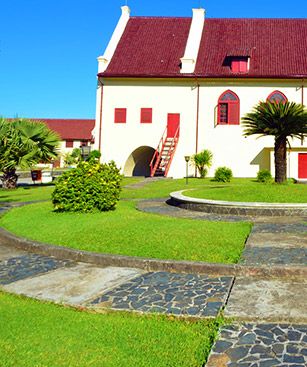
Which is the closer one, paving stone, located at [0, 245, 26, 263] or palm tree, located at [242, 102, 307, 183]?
paving stone, located at [0, 245, 26, 263]

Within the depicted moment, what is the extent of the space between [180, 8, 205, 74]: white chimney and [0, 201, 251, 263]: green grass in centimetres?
2078

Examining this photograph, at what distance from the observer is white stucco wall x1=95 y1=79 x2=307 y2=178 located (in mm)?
28141

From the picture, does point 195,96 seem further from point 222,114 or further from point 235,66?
point 235,66

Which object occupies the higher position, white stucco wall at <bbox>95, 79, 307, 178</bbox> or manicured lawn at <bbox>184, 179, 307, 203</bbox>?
white stucco wall at <bbox>95, 79, 307, 178</bbox>

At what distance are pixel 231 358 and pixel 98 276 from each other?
285 cm

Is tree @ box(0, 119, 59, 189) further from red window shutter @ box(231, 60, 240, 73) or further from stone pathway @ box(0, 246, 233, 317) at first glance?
stone pathway @ box(0, 246, 233, 317)

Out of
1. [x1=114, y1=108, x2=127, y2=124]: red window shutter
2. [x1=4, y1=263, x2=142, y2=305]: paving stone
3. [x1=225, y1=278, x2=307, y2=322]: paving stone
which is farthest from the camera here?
[x1=114, y1=108, x2=127, y2=124]: red window shutter

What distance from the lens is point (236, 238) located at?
7.61 m

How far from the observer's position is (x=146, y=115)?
2908 centimetres

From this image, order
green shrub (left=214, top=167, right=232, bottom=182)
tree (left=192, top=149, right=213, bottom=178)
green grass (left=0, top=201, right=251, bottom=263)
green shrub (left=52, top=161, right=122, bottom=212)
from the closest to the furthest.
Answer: green grass (left=0, top=201, right=251, bottom=263)
green shrub (left=52, top=161, right=122, bottom=212)
green shrub (left=214, top=167, right=232, bottom=182)
tree (left=192, top=149, right=213, bottom=178)

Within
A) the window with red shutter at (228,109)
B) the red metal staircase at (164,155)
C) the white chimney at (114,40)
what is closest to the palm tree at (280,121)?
the red metal staircase at (164,155)

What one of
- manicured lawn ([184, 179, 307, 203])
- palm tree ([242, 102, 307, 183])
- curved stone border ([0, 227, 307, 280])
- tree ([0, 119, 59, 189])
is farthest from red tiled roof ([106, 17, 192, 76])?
curved stone border ([0, 227, 307, 280])

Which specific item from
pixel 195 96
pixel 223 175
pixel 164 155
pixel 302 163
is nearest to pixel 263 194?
pixel 223 175

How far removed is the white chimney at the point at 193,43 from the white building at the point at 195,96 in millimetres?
76
